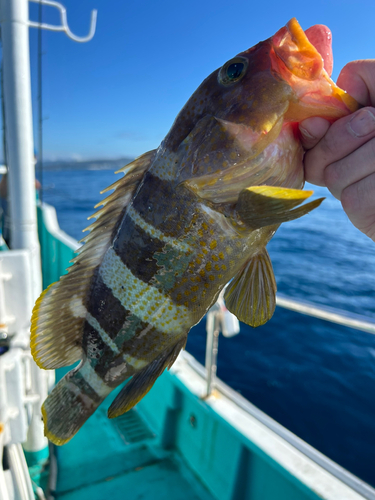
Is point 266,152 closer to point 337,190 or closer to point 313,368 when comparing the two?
point 337,190

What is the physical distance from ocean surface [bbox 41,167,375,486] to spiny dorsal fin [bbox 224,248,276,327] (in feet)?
13.8

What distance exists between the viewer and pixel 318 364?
21.8ft

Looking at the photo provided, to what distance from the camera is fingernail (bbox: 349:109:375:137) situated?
107cm

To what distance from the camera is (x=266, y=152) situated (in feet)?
3.83

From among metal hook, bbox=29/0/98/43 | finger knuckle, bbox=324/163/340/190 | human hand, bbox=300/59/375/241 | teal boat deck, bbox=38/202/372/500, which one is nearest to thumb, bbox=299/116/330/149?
human hand, bbox=300/59/375/241

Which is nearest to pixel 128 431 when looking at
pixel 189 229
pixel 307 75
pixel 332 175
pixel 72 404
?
pixel 72 404

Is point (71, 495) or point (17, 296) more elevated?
point (17, 296)

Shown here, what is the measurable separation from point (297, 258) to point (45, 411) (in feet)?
40.0

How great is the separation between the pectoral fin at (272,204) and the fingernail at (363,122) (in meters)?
0.32

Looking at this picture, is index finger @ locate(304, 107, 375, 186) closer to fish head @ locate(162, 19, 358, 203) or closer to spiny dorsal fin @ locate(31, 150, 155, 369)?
fish head @ locate(162, 19, 358, 203)

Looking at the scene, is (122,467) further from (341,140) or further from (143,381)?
(341,140)

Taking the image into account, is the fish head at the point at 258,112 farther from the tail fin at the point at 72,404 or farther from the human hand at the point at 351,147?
the tail fin at the point at 72,404

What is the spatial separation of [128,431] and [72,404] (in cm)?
267

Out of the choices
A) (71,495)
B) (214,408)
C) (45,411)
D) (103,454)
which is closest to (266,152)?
(45,411)
